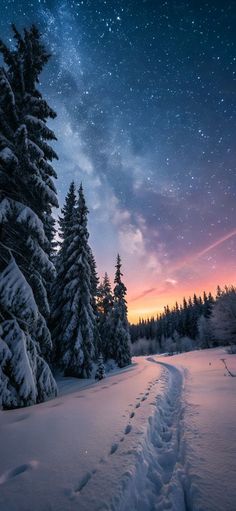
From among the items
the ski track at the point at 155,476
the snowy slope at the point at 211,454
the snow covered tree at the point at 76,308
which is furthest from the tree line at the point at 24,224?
the snow covered tree at the point at 76,308

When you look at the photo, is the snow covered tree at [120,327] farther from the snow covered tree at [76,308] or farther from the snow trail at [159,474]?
the snow trail at [159,474]

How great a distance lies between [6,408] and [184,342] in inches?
3240

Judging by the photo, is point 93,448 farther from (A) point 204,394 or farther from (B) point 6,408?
(A) point 204,394

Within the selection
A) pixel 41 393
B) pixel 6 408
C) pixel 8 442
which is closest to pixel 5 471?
pixel 8 442

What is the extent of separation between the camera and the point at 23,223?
27.2 feet

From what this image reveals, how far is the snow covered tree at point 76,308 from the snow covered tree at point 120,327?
1478 centimetres

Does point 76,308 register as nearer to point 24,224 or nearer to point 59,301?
point 59,301

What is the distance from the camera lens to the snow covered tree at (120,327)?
3275cm

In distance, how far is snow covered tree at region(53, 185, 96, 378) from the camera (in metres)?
17.5

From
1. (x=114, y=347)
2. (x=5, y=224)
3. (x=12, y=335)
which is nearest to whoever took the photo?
(x=12, y=335)

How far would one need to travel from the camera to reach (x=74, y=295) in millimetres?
18875

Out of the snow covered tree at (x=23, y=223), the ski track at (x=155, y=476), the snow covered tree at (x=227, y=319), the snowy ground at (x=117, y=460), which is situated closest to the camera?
the snowy ground at (x=117, y=460)

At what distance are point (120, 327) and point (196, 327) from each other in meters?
62.8

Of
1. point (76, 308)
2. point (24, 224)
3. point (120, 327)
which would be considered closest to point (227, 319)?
point (120, 327)
